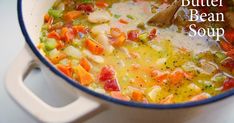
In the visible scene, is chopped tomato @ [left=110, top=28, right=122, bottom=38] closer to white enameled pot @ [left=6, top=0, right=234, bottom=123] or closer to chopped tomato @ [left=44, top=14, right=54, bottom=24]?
chopped tomato @ [left=44, top=14, right=54, bottom=24]

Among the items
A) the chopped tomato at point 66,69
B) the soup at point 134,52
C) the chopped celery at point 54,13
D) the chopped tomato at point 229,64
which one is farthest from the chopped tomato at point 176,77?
the chopped celery at point 54,13

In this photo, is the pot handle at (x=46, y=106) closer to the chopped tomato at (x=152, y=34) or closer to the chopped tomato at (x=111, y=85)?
the chopped tomato at (x=111, y=85)

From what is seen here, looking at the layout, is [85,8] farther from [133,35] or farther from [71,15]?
[133,35]

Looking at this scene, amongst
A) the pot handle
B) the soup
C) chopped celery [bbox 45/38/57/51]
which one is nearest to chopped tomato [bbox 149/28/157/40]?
the soup

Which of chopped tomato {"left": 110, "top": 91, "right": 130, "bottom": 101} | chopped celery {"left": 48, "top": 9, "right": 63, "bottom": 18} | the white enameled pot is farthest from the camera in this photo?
chopped celery {"left": 48, "top": 9, "right": 63, "bottom": 18}

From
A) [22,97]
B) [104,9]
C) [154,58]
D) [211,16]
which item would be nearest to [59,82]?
[22,97]

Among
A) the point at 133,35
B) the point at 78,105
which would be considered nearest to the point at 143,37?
the point at 133,35

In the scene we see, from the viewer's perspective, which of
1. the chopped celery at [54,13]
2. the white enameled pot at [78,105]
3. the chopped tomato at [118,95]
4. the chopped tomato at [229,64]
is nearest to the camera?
the white enameled pot at [78,105]
